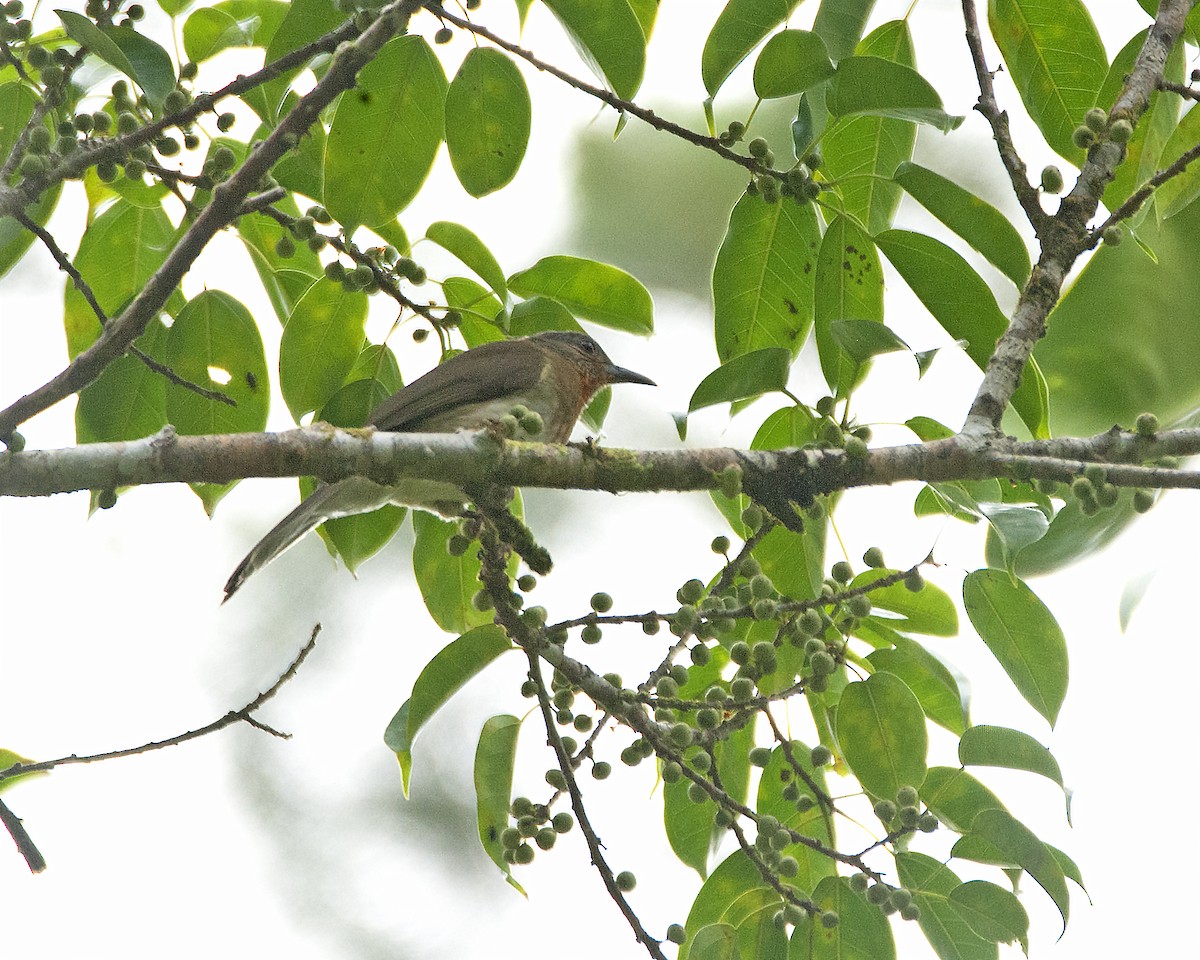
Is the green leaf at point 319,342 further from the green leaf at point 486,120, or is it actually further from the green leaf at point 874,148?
the green leaf at point 874,148

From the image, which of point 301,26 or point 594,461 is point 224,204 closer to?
point 301,26

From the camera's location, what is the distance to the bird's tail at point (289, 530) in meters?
3.30

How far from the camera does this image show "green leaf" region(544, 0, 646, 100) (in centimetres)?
243

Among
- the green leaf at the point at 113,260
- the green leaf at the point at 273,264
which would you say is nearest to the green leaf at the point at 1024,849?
the green leaf at the point at 273,264

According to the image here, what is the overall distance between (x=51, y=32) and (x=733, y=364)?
→ 68.6 inches

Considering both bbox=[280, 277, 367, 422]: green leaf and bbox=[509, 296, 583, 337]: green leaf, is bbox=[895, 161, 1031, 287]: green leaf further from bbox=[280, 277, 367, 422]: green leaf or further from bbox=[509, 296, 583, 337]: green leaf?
bbox=[280, 277, 367, 422]: green leaf

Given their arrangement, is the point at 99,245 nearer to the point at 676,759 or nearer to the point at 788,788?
the point at 676,759

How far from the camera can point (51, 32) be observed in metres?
2.75

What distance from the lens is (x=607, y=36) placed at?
245cm

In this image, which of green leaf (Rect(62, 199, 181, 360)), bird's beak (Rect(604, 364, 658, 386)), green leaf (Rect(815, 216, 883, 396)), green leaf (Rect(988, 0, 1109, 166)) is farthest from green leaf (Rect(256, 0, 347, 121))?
bird's beak (Rect(604, 364, 658, 386))

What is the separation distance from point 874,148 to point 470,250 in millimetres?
1055

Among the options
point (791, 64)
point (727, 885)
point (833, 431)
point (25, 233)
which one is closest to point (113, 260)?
point (25, 233)

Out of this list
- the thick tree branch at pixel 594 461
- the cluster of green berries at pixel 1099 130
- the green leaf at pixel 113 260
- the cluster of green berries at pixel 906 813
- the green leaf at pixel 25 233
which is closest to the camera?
the thick tree branch at pixel 594 461

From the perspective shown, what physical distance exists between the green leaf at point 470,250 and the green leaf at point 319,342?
249 millimetres
